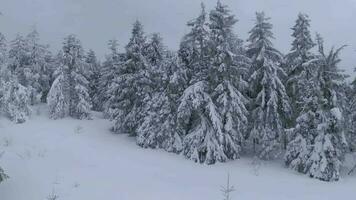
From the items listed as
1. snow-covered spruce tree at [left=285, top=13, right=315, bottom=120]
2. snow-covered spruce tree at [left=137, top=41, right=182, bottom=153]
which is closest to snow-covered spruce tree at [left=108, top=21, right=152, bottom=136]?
snow-covered spruce tree at [left=137, top=41, right=182, bottom=153]

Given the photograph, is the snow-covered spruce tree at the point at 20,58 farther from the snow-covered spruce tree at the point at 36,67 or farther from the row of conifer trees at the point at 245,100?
the row of conifer trees at the point at 245,100

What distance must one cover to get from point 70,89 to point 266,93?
29894 millimetres

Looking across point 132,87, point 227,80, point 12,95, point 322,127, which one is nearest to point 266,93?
point 227,80

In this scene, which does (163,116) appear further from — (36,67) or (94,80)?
(94,80)

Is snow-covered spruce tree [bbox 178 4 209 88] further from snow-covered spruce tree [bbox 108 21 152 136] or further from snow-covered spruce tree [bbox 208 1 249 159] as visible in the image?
snow-covered spruce tree [bbox 108 21 152 136]

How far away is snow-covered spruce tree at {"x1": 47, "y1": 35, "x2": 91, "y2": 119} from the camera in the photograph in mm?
52438

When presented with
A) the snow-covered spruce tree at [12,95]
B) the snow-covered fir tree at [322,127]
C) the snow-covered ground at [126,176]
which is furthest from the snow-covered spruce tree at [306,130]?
the snow-covered spruce tree at [12,95]

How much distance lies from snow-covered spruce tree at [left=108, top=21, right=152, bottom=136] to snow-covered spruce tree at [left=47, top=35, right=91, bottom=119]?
1142 cm

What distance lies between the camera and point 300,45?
34.2m

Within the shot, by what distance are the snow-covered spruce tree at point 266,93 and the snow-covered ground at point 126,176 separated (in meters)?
2.14

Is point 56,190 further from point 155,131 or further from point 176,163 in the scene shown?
point 155,131

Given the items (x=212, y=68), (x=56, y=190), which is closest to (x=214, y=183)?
(x=56, y=190)

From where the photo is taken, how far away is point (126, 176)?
24391 mm

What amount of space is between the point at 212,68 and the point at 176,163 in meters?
7.73
